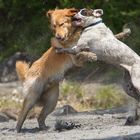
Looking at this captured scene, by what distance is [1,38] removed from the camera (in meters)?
21.4

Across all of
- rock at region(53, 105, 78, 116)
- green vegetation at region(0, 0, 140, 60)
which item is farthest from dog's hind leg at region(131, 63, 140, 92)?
green vegetation at region(0, 0, 140, 60)

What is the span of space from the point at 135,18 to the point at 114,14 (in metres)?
0.52

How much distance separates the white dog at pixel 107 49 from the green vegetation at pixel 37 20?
741cm

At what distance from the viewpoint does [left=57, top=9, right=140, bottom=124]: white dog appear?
30.9ft

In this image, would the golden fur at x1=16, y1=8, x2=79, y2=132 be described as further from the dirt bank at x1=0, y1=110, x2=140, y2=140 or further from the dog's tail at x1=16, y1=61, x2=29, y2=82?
the dirt bank at x1=0, y1=110, x2=140, y2=140

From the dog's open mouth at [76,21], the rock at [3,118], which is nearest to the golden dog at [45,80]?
the dog's open mouth at [76,21]

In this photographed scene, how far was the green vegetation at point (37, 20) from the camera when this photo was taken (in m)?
17.5

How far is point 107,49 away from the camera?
942 centimetres

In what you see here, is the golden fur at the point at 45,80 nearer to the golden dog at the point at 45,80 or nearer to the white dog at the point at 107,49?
the golden dog at the point at 45,80

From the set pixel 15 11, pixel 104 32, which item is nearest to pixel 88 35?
pixel 104 32

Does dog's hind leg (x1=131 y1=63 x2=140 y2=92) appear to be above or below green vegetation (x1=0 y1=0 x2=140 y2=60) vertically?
below

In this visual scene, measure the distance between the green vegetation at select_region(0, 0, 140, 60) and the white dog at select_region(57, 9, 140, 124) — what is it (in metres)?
7.41

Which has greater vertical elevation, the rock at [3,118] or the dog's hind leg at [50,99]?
the dog's hind leg at [50,99]

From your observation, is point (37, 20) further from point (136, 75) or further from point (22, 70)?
point (136, 75)
